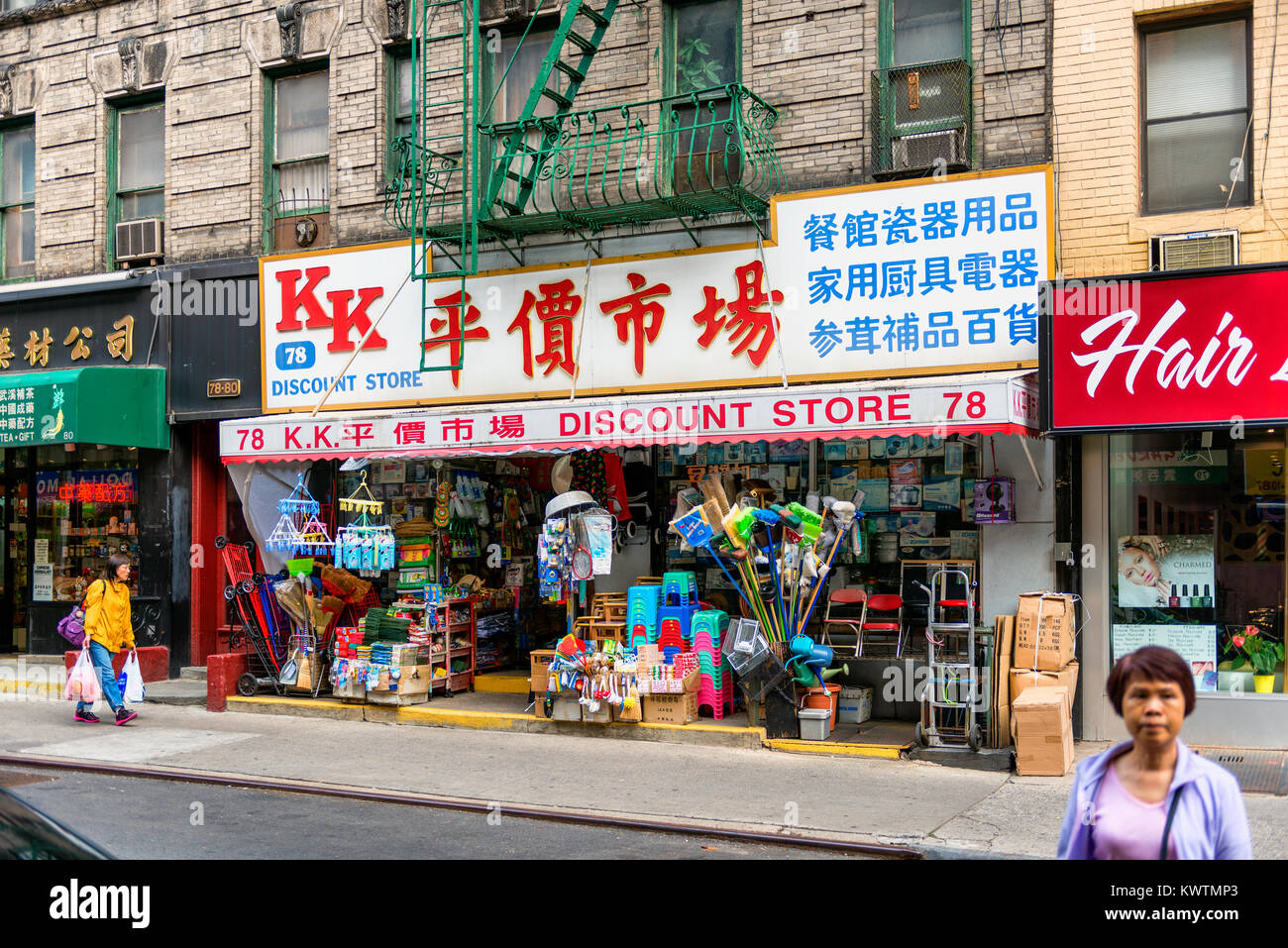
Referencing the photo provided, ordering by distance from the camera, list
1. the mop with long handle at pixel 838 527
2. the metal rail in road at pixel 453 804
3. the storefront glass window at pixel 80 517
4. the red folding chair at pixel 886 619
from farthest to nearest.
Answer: the storefront glass window at pixel 80 517 < the red folding chair at pixel 886 619 < the mop with long handle at pixel 838 527 < the metal rail in road at pixel 453 804

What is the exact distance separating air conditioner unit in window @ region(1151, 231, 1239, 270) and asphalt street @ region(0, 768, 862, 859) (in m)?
5.91

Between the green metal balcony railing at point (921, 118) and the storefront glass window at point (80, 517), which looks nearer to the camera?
the green metal balcony railing at point (921, 118)

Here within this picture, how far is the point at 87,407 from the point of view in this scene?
1380cm

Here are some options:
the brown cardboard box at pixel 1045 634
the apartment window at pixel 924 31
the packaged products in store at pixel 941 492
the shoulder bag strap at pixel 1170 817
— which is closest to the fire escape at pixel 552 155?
the apartment window at pixel 924 31

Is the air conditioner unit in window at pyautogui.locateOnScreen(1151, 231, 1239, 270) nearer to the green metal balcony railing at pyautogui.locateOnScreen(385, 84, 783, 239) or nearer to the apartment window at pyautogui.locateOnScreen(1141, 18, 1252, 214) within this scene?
the apartment window at pyautogui.locateOnScreen(1141, 18, 1252, 214)

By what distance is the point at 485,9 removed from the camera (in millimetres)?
13477

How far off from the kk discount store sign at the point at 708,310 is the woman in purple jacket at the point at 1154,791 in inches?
285

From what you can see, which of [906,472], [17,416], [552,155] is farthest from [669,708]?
[17,416]

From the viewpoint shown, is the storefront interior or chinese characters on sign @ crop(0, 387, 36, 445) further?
chinese characters on sign @ crop(0, 387, 36, 445)

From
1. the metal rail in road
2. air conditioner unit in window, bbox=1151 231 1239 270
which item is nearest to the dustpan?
the metal rail in road

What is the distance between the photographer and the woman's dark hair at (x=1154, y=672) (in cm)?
363

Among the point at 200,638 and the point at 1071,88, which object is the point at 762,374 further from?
the point at 200,638

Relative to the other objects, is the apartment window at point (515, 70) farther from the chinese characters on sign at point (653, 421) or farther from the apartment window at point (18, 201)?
the apartment window at point (18, 201)

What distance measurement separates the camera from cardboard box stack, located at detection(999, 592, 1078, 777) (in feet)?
30.4
